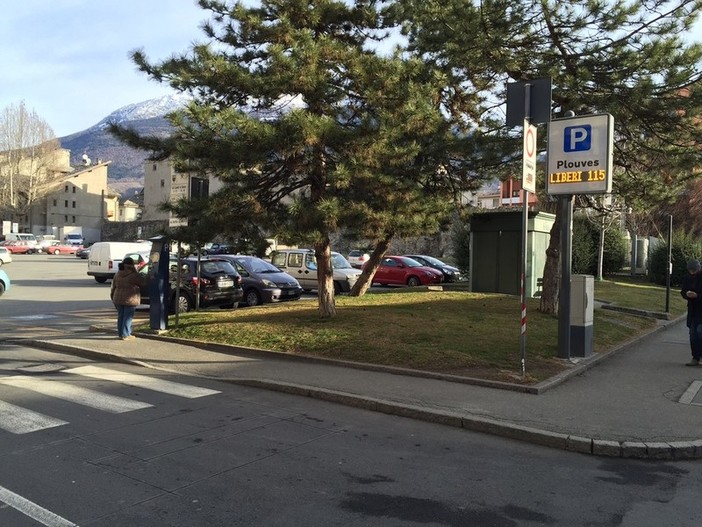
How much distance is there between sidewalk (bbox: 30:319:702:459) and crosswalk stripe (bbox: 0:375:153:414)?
1.65 metres

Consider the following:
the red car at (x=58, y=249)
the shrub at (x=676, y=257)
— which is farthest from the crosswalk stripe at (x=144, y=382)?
the red car at (x=58, y=249)

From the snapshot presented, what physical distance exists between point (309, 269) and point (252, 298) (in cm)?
458

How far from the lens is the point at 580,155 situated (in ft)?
31.8

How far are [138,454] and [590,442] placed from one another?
4359 millimetres

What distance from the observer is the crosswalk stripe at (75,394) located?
7.04 m

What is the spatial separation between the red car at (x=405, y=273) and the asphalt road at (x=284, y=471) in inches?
746

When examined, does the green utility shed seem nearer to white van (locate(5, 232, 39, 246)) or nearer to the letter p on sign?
the letter p on sign

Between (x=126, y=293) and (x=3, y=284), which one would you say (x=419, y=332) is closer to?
(x=126, y=293)

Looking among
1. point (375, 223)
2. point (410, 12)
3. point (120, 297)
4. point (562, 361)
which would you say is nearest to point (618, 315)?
point (562, 361)

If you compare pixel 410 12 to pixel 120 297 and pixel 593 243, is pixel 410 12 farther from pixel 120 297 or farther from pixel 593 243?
pixel 593 243

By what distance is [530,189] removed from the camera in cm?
827

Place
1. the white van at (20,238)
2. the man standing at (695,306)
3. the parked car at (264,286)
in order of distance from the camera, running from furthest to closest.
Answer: the white van at (20,238), the parked car at (264,286), the man standing at (695,306)

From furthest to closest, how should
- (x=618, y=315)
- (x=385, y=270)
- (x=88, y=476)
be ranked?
(x=385, y=270)
(x=618, y=315)
(x=88, y=476)

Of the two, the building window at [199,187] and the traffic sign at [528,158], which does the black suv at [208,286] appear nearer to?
the building window at [199,187]
